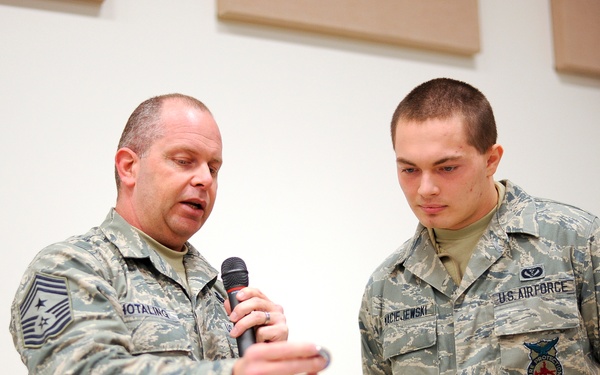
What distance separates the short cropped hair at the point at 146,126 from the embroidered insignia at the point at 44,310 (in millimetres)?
474

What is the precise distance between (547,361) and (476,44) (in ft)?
6.67

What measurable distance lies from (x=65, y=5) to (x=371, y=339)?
5.25 ft

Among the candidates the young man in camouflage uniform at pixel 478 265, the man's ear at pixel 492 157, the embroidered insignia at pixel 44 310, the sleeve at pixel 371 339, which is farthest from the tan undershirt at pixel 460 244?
the embroidered insignia at pixel 44 310

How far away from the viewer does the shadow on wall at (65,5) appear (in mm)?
2642

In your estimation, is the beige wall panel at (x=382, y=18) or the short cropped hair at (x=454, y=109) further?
the beige wall panel at (x=382, y=18)

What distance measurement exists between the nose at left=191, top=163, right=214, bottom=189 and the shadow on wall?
1.16 m

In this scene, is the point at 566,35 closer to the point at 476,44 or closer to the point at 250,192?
the point at 476,44

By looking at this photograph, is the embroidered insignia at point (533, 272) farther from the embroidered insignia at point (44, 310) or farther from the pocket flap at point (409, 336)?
the embroidered insignia at point (44, 310)

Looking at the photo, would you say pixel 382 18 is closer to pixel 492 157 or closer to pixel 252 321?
pixel 492 157

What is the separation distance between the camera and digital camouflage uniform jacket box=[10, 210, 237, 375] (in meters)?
1.38

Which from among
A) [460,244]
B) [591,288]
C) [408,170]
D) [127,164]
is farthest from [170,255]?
[591,288]

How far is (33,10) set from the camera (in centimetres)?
265

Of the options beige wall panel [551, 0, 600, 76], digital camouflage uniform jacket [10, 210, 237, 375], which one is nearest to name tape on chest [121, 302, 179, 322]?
digital camouflage uniform jacket [10, 210, 237, 375]

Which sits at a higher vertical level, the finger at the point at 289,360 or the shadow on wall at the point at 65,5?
the shadow on wall at the point at 65,5
